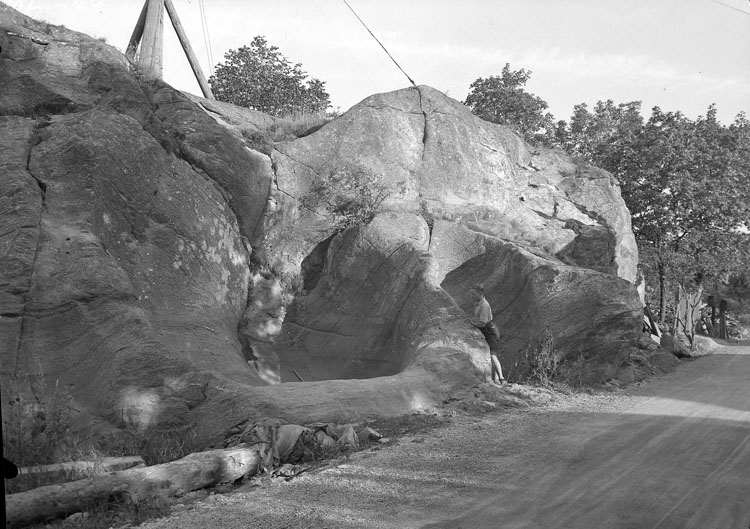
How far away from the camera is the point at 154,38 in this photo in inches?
760

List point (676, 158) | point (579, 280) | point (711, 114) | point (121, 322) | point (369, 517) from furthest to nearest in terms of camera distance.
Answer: point (711, 114) → point (676, 158) → point (579, 280) → point (121, 322) → point (369, 517)

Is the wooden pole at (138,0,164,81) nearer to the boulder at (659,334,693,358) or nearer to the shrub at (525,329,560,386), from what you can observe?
the shrub at (525,329,560,386)

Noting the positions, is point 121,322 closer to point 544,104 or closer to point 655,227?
point 655,227

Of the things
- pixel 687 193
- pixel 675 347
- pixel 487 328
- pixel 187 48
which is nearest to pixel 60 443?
pixel 487 328

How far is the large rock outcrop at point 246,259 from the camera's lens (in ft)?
33.1

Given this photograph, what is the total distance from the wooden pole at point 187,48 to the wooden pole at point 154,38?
0.94 m

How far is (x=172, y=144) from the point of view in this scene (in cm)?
1457

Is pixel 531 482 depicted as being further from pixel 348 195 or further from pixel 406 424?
pixel 348 195

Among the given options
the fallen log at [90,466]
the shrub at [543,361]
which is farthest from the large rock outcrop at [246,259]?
the fallen log at [90,466]

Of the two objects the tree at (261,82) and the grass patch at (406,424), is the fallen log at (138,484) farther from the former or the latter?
the tree at (261,82)

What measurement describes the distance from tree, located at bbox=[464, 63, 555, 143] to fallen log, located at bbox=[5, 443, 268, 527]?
28.7m

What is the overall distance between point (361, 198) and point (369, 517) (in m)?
12.9

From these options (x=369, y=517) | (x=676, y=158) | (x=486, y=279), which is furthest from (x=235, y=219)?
(x=676, y=158)

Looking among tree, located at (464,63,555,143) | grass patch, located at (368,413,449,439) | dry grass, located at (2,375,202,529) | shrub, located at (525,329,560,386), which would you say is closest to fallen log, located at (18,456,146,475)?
dry grass, located at (2,375,202,529)
